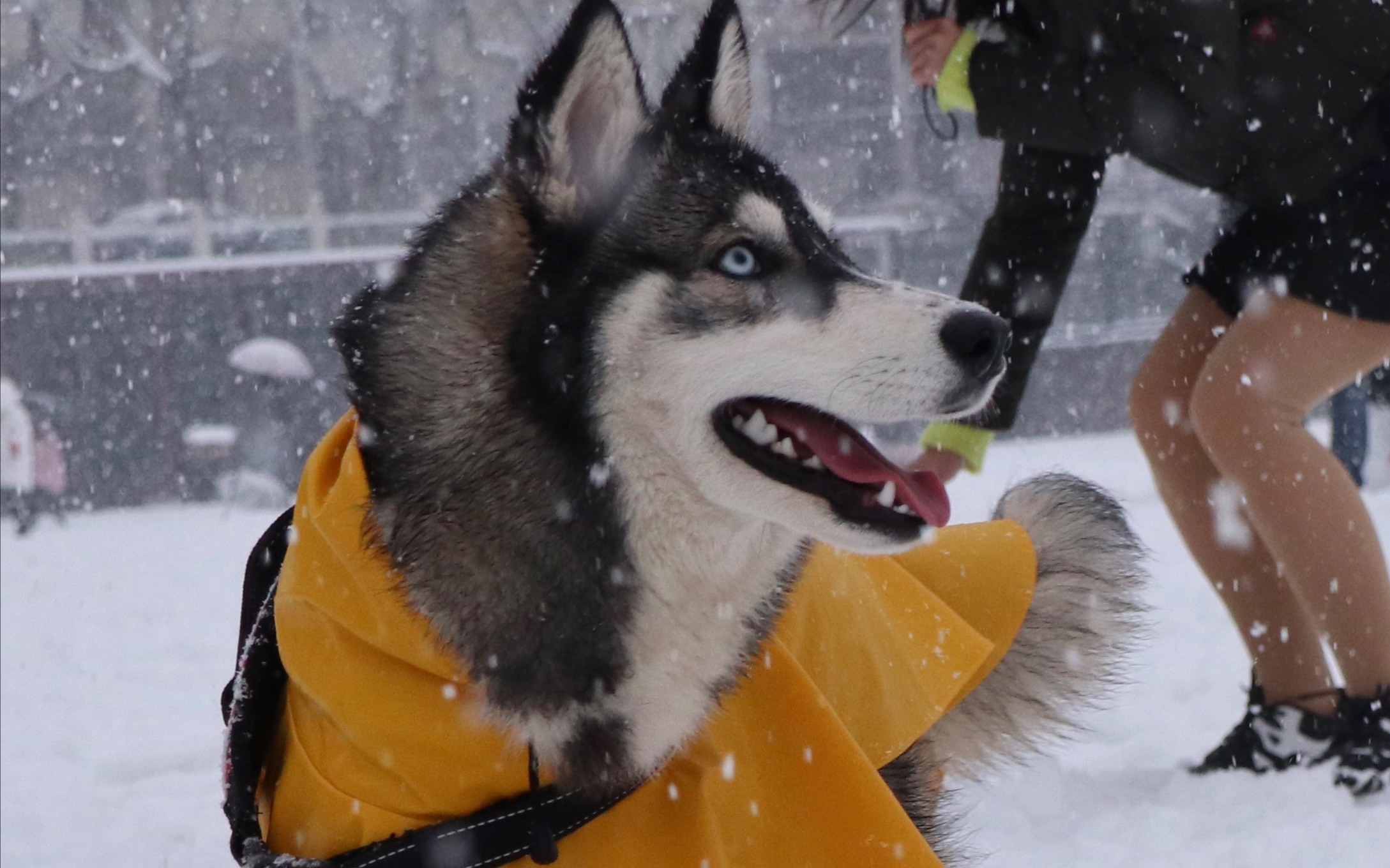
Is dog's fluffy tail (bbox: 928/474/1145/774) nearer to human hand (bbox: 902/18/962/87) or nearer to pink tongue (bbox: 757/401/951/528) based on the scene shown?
pink tongue (bbox: 757/401/951/528)

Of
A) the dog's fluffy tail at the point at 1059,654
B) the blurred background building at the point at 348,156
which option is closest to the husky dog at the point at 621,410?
the dog's fluffy tail at the point at 1059,654

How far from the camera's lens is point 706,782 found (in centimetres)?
147

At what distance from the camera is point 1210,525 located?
7.88 ft

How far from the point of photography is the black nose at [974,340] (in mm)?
1356

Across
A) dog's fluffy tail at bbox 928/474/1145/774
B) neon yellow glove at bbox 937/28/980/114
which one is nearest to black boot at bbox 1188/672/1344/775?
dog's fluffy tail at bbox 928/474/1145/774

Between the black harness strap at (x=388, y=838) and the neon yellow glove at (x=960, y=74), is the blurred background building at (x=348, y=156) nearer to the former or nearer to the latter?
the neon yellow glove at (x=960, y=74)

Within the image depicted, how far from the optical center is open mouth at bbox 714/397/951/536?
1.38 m

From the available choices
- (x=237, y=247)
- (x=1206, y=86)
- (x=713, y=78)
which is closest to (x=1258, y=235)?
(x=1206, y=86)

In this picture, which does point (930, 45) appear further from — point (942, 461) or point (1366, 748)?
point (1366, 748)

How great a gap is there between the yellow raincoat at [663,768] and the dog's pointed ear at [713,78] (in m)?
0.54

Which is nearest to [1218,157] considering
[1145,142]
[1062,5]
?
[1145,142]

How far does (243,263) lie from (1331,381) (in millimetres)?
13566

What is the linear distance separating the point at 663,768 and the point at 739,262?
551mm

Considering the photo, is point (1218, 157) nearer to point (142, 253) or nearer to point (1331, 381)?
point (1331, 381)
